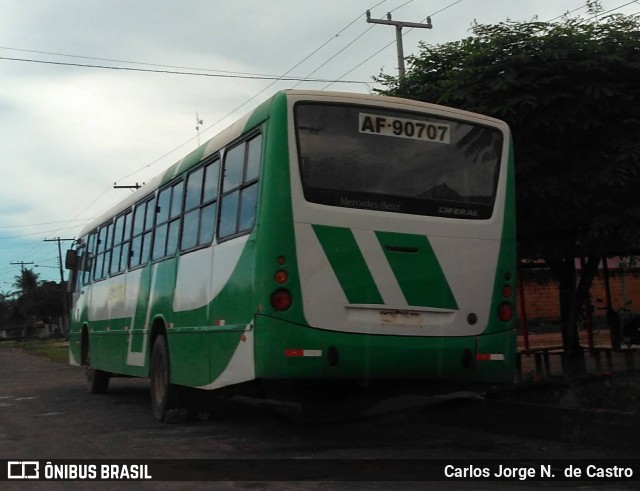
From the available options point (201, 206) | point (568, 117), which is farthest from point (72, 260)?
point (568, 117)

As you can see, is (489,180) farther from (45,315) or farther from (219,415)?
(45,315)

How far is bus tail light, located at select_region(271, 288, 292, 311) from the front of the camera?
7039 millimetres

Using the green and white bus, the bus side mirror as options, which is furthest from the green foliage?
the bus side mirror

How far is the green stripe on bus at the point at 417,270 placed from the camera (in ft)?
24.4

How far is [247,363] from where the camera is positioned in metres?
7.30

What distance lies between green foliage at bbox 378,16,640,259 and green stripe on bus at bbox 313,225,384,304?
119 inches

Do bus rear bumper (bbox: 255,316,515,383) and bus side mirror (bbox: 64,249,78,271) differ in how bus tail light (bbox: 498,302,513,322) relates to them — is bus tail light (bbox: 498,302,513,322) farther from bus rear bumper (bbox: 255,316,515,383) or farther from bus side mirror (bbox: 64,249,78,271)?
bus side mirror (bbox: 64,249,78,271)

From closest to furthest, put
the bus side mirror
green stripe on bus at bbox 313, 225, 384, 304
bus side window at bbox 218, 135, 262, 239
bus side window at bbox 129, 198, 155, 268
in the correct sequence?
green stripe on bus at bbox 313, 225, 384, 304 < bus side window at bbox 218, 135, 262, 239 < bus side window at bbox 129, 198, 155, 268 < the bus side mirror

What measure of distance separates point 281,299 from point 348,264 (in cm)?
67

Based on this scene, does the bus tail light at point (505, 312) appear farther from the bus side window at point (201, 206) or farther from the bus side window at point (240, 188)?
the bus side window at point (201, 206)

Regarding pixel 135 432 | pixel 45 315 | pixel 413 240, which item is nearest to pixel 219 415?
pixel 135 432

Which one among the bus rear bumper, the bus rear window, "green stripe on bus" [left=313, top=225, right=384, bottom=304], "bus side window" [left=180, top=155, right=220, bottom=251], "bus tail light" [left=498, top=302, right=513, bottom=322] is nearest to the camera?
the bus rear bumper

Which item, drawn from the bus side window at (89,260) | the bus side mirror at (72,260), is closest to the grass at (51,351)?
the bus side mirror at (72,260)

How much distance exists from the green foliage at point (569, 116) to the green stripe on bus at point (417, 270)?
2426 millimetres
